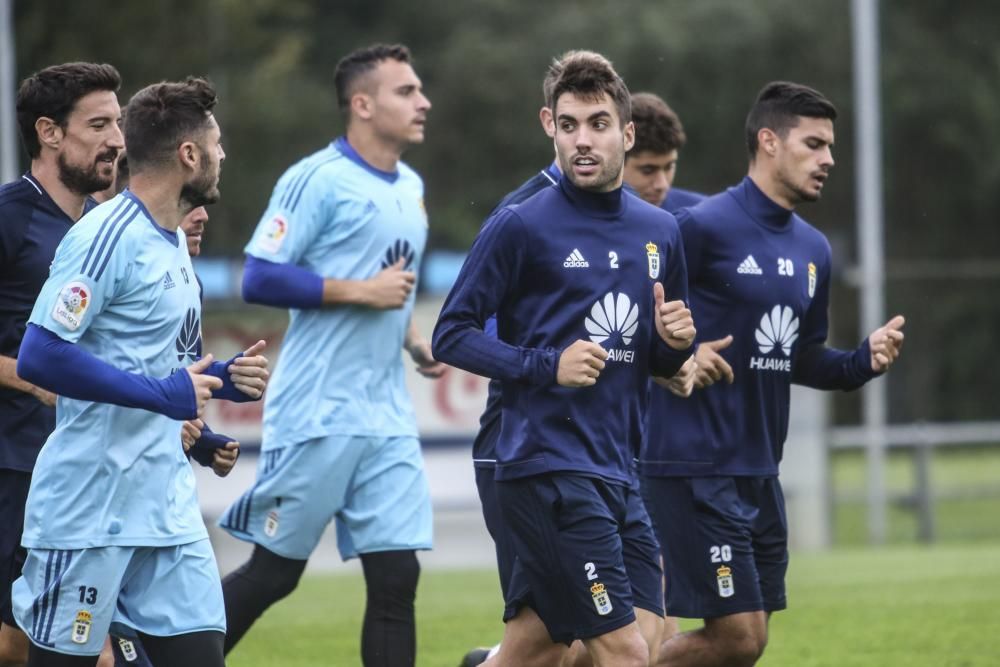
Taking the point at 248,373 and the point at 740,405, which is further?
→ the point at 740,405

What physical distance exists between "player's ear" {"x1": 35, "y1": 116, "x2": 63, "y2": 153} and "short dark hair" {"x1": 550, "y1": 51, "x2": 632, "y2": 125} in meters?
1.79

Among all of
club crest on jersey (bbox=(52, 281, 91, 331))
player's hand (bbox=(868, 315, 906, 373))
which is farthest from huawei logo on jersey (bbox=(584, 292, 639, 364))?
player's hand (bbox=(868, 315, 906, 373))

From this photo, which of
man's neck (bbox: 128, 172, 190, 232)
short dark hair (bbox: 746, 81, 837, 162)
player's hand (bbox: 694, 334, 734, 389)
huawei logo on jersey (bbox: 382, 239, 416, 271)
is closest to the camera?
man's neck (bbox: 128, 172, 190, 232)

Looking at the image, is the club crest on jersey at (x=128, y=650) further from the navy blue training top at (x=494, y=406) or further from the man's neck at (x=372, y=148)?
the man's neck at (x=372, y=148)

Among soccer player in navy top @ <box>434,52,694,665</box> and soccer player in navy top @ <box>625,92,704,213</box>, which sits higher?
soccer player in navy top @ <box>625,92,704,213</box>

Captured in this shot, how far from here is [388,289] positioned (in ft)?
25.8

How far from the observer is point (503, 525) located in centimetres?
645

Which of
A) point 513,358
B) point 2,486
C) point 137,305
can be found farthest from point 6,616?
point 513,358

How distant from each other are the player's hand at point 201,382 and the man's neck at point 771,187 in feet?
9.91

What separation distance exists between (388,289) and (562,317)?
188 centimetres

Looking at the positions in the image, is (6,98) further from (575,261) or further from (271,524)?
(575,261)

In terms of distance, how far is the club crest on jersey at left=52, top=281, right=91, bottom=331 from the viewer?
539cm

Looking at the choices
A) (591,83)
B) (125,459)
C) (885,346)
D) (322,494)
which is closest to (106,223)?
(125,459)

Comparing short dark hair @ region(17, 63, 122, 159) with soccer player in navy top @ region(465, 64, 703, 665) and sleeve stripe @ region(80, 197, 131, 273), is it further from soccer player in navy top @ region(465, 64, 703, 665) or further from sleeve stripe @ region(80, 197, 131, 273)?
soccer player in navy top @ region(465, 64, 703, 665)
